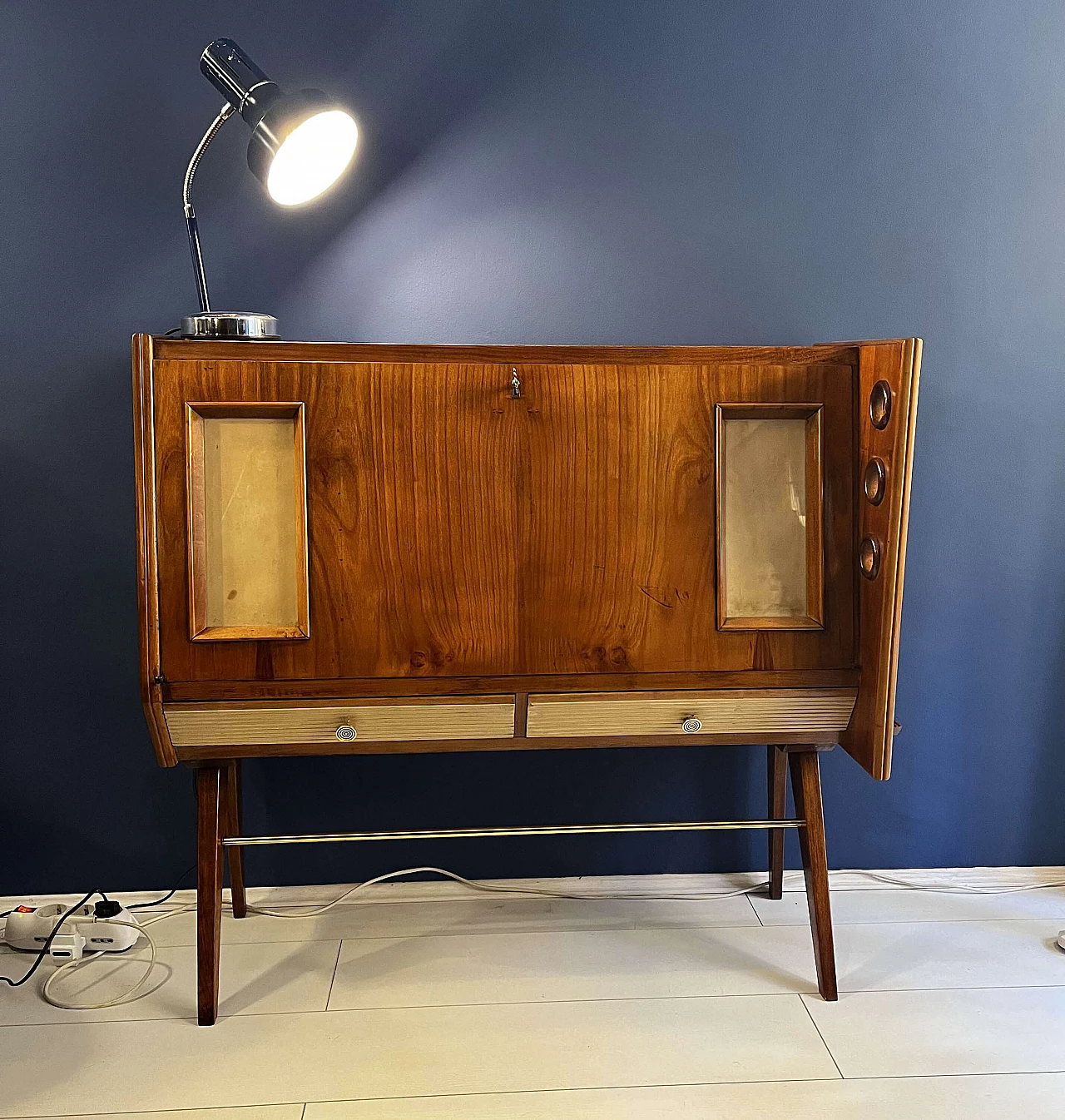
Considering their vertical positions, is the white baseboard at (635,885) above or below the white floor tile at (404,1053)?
above

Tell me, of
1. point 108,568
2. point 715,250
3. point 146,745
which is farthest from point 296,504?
point 715,250

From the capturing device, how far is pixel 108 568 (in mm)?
1843

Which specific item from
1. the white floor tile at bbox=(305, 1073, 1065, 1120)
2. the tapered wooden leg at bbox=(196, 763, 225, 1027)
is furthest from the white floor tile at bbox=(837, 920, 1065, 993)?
the tapered wooden leg at bbox=(196, 763, 225, 1027)

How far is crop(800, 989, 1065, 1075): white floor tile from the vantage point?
1.39 meters

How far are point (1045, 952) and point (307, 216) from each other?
72.9 inches

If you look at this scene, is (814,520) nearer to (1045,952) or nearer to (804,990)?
(804,990)

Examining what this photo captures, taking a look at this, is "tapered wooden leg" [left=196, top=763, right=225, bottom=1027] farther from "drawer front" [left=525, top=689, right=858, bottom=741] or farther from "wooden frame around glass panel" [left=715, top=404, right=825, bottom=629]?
"wooden frame around glass panel" [left=715, top=404, right=825, bottom=629]

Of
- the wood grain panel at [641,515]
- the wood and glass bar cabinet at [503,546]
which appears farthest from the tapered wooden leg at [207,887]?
the wood grain panel at [641,515]

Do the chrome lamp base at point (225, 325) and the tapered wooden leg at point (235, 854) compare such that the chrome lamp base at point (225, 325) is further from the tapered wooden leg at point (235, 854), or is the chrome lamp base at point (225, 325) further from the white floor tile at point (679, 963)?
the white floor tile at point (679, 963)

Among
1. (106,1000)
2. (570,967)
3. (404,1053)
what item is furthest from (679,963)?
(106,1000)

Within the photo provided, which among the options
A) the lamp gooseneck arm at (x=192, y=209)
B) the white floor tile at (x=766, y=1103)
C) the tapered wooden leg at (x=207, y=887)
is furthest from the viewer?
the lamp gooseneck arm at (x=192, y=209)

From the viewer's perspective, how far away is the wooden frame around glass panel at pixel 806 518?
1.47 metres

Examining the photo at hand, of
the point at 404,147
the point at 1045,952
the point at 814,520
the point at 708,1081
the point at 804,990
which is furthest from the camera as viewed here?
the point at 404,147

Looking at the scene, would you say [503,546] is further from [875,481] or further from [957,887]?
[957,887]
